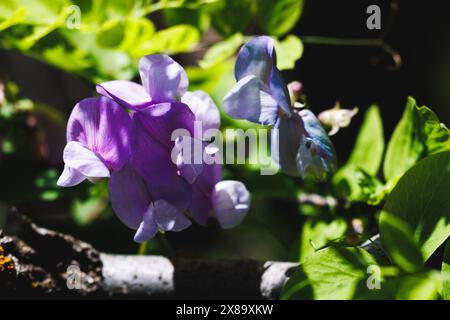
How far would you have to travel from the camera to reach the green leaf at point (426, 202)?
0.42 metres

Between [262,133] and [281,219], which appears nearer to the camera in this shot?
[262,133]

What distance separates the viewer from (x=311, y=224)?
61cm

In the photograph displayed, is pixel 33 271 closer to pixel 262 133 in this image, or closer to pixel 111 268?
pixel 111 268

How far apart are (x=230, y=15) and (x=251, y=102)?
0.19m

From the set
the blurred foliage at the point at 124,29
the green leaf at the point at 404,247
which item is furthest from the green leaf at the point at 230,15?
the green leaf at the point at 404,247

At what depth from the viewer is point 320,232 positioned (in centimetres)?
60

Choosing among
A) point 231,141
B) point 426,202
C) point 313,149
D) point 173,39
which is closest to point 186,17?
point 173,39

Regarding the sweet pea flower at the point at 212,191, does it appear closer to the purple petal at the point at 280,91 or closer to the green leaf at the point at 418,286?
the purple petal at the point at 280,91

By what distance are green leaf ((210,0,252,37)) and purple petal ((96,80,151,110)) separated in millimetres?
183

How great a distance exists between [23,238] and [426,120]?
0.35 metres

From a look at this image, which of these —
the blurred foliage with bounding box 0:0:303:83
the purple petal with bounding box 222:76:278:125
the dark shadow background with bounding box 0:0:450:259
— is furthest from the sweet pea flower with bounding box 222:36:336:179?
the dark shadow background with bounding box 0:0:450:259

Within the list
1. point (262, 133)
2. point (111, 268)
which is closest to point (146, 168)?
point (111, 268)

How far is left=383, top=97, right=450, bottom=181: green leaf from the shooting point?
0.50 metres
